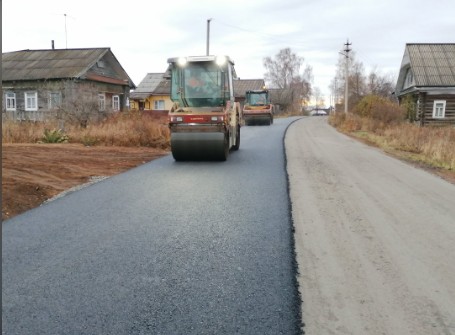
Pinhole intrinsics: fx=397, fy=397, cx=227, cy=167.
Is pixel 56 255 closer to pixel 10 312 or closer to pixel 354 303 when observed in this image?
pixel 10 312

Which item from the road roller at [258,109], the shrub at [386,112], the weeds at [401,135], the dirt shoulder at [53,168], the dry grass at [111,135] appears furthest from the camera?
the road roller at [258,109]

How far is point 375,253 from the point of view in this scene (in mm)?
4121

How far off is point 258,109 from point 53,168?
70.2 ft

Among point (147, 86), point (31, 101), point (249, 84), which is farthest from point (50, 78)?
point (249, 84)

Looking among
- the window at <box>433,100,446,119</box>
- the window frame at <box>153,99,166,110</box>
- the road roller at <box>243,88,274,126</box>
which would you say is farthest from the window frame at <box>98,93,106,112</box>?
the window at <box>433,100,446,119</box>

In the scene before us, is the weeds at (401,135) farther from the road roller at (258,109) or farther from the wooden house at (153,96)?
the wooden house at (153,96)

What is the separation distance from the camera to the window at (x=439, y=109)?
92.2ft

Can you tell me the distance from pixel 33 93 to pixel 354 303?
1136 inches

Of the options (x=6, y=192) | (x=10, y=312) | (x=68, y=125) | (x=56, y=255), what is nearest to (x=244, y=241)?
(x=56, y=255)

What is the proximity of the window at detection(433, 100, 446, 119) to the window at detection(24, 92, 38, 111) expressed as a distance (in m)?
28.0

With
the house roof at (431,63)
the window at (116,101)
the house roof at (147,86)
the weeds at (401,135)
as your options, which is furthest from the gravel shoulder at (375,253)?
the house roof at (147,86)

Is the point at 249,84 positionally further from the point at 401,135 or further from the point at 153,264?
the point at 153,264

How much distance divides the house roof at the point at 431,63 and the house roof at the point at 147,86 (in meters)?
24.7

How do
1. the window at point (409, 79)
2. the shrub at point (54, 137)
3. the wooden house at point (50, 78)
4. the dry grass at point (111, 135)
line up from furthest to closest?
the window at point (409, 79) < the wooden house at point (50, 78) < the shrub at point (54, 137) < the dry grass at point (111, 135)
